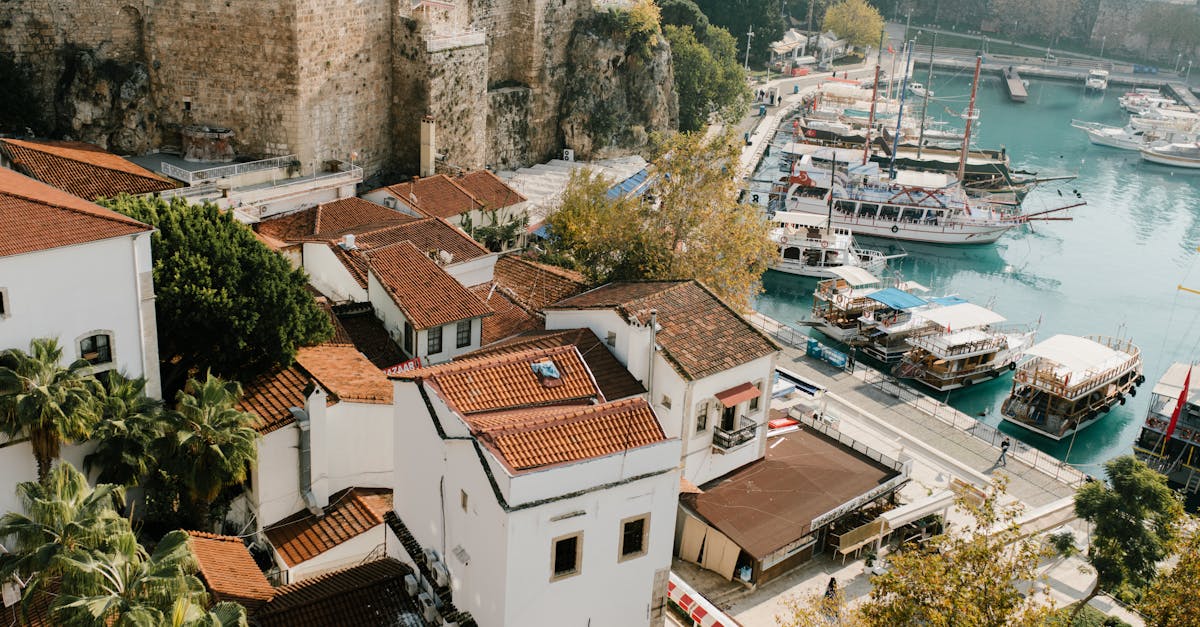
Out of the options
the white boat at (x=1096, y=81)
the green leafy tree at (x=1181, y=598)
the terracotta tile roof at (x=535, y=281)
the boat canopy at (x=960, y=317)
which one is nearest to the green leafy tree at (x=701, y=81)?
the boat canopy at (x=960, y=317)

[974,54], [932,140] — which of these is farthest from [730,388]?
[974,54]

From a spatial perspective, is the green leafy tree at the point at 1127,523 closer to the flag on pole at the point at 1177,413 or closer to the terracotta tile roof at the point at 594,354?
the terracotta tile roof at the point at 594,354

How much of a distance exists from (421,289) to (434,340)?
1.77 meters

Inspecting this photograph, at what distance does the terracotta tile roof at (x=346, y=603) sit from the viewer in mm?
20312

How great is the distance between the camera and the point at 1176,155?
94.1 meters

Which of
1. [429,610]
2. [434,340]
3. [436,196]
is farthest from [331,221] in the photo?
[429,610]

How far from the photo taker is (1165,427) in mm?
42375

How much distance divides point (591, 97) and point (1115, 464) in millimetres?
40660

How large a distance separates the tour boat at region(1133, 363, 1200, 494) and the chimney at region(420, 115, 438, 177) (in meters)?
30.6

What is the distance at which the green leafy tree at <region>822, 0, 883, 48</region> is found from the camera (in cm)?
12150

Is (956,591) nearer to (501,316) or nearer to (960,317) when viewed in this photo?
(501,316)

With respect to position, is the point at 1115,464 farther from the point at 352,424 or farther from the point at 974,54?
the point at 974,54

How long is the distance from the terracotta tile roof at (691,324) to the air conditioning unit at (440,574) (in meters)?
8.34

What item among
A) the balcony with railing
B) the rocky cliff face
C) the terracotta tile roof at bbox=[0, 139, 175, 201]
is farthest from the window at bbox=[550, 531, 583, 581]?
the rocky cliff face
